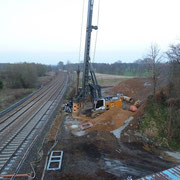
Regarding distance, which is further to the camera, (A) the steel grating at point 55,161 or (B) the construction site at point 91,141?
(A) the steel grating at point 55,161

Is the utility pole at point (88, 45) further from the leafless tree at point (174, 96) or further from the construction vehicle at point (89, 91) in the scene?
the leafless tree at point (174, 96)

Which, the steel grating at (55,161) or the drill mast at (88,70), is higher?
the drill mast at (88,70)

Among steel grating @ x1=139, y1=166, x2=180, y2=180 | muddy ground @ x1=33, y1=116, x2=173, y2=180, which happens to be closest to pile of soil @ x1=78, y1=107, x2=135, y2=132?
muddy ground @ x1=33, y1=116, x2=173, y2=180

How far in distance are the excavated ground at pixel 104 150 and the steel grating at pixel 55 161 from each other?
0.25 meters

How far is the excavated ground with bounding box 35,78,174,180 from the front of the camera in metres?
7.63

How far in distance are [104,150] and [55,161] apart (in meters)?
3.20

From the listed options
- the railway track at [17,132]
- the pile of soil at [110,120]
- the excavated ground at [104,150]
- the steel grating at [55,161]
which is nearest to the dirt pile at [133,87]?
the pile of soil at [110,120]

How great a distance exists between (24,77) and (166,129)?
36477mm

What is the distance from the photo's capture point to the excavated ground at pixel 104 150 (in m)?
7.63

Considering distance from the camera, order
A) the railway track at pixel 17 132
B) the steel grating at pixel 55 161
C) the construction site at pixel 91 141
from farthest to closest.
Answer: the railway track at pixel 17 132 → the steel grating at pixel 55 161 → the construction site at pixel 91 141

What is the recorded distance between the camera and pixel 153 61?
17.9m

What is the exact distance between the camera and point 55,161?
835 cm

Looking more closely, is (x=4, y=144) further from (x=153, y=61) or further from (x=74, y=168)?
(x=153, y=61)

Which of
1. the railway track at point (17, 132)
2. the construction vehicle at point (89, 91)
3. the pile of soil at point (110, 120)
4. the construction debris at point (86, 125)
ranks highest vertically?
the construction vehicle at point (89, 91)
